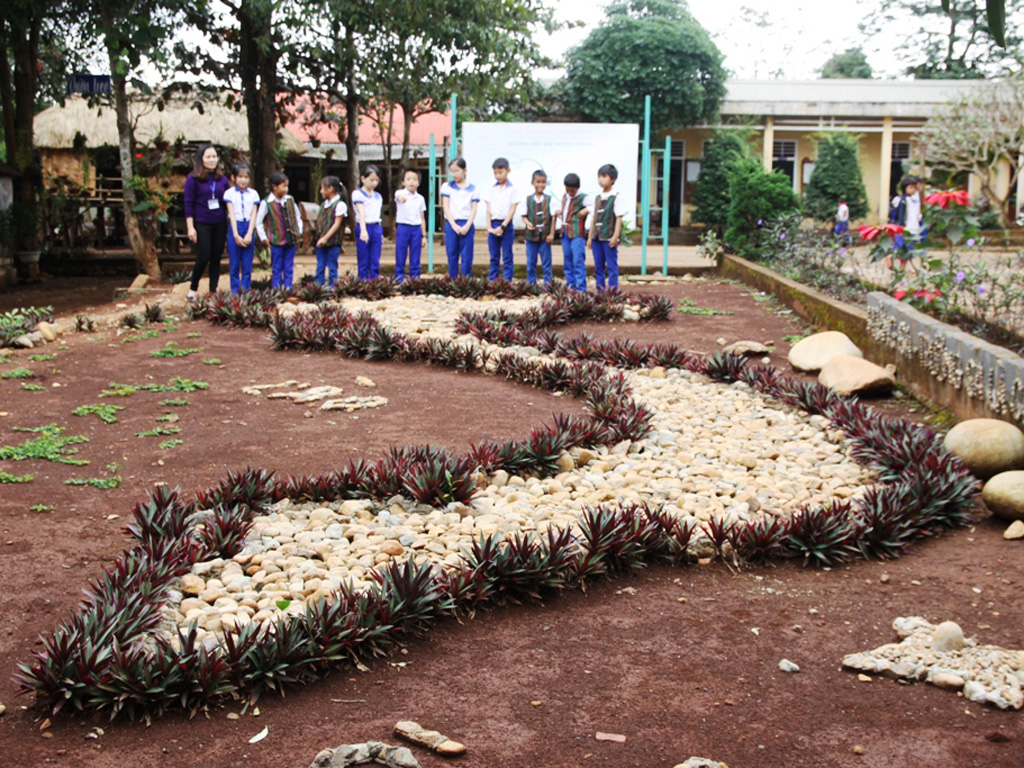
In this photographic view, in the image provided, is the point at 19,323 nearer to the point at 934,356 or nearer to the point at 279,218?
the point at 279,218

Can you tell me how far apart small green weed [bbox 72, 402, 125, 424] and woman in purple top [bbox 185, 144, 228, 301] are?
14.6ft

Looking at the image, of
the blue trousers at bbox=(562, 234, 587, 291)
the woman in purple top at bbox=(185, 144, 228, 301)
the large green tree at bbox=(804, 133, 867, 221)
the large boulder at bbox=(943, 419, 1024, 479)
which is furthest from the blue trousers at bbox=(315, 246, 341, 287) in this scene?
the large green tree at bbox=(804, 133, 867, 221)

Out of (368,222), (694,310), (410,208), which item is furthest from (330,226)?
(694,310)

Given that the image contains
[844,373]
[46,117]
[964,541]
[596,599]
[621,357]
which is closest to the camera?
[596,599]

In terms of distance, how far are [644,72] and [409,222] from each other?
14.2m

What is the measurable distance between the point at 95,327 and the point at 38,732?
8.03 meters

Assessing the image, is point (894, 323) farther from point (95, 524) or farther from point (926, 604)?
point (95, 524)

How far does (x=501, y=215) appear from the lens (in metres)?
13.1

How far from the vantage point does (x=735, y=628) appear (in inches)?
148

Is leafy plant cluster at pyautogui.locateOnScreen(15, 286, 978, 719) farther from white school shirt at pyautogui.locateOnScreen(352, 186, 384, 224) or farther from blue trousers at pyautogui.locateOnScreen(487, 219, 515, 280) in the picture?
blue trousers at pyautogui.locateOnScreen(487, 219, 515, 280)

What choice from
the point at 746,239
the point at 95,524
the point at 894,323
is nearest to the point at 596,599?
the point at 95,524

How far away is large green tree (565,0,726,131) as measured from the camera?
25328mm

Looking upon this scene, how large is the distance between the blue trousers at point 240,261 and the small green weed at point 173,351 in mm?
2697

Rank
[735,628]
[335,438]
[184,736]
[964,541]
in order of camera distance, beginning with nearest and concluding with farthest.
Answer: [184,736] → [735,628] → [964,541] → [335,438]
